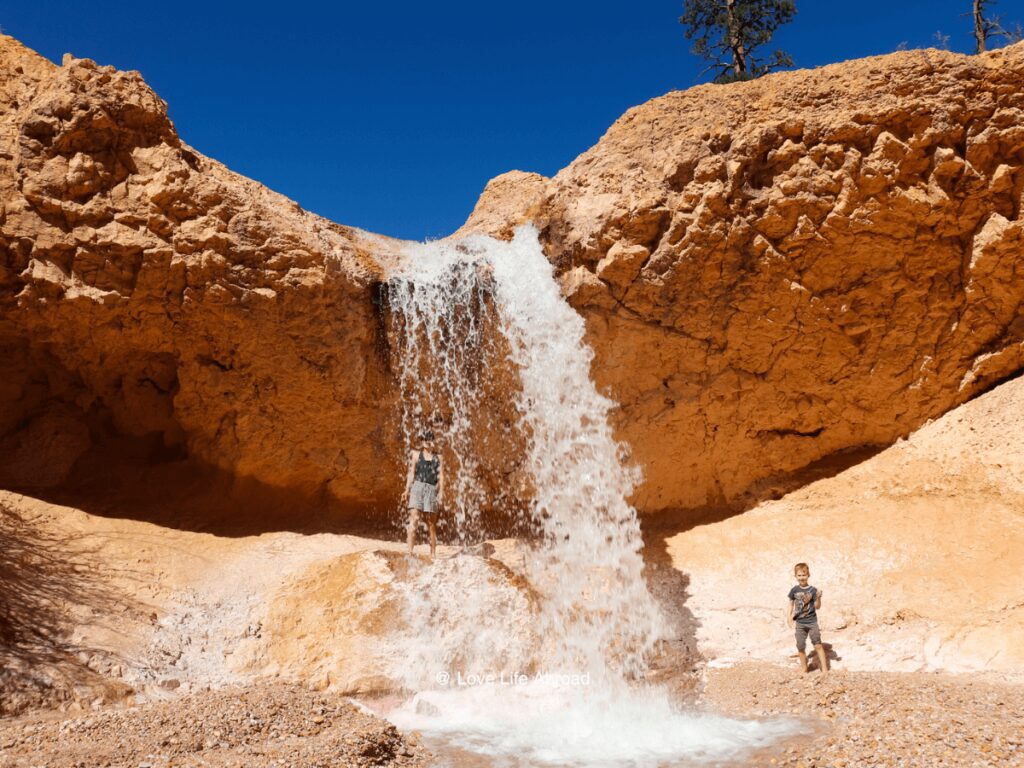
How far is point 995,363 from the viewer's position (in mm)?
8820

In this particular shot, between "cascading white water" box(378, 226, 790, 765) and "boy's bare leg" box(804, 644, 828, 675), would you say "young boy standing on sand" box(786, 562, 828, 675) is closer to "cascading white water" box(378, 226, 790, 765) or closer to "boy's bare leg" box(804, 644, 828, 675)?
"boy's bare leg" box(804, 644, 828, 675)

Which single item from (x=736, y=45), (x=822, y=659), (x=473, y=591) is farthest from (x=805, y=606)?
(x=736, y=45)

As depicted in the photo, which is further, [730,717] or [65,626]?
[65,626]

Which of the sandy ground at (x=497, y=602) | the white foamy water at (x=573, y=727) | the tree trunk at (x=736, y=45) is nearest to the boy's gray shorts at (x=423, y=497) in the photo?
the sandy ground at (x=497, y=602)

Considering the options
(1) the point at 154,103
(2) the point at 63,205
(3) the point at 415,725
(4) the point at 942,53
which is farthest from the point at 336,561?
(4) the point at 942,53

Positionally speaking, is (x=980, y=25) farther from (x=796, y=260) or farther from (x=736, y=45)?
(x=796, y=260)

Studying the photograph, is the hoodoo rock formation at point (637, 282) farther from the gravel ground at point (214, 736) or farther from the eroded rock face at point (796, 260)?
the gravel ground at point (214, 736)

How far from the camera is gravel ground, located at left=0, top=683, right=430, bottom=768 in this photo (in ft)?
13.4

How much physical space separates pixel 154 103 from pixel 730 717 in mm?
9042

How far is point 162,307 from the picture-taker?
8484 millimetres

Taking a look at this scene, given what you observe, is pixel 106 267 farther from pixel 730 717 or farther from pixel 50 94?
pixel 730 717

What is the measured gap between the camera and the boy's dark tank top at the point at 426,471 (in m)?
8.27

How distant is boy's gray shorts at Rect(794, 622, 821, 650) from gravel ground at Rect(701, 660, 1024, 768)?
30 cm

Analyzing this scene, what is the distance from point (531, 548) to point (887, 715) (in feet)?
16.4
